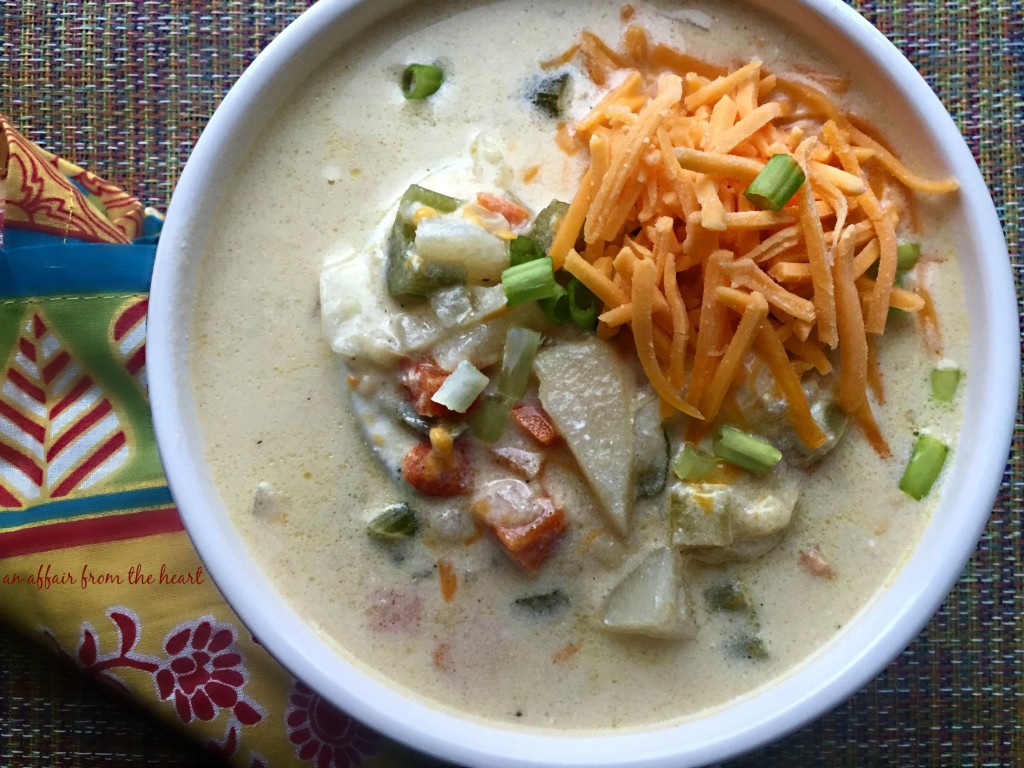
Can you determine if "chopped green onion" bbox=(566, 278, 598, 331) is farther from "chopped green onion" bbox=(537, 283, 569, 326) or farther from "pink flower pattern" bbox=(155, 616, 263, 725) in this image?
"pink flower pattern" bbox=(155, 616, 263, 725)

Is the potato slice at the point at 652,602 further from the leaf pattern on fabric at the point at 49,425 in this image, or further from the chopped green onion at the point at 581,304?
the leaf pattern on fabric at the point at 49,425

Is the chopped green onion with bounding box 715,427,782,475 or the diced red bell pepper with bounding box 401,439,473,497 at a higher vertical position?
the chopped green onion with bounding box 715,427,782,475

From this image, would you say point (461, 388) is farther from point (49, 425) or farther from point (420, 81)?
point (49, 425)

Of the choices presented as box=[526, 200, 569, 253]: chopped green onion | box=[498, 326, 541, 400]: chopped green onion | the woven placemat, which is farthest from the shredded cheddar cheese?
the woven placemat

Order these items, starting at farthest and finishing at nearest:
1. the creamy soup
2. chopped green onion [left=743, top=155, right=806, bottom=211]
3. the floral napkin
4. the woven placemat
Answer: the woven placemat < the floral napkin < the creamy soup < chopped green onion [left=743, top=155, right=806, bottom=211]

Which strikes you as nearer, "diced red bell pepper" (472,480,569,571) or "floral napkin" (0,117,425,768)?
"diced red bell pepper" (472,480,569,571)

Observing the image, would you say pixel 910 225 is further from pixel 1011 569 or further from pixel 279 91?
pixel 279 91

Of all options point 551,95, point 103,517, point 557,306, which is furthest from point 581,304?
point 103,517
